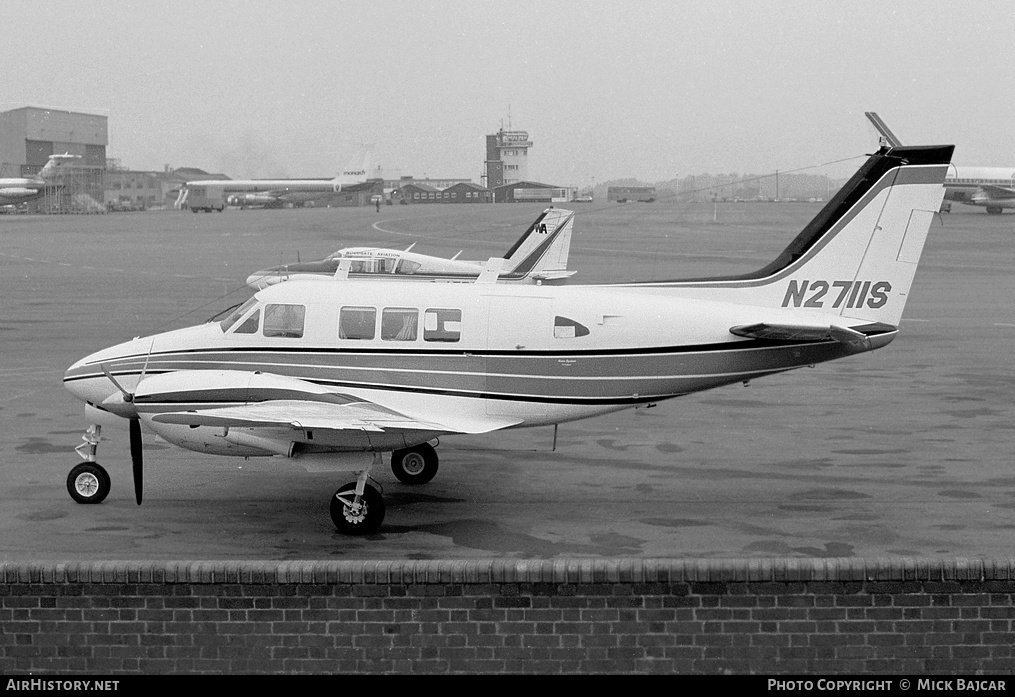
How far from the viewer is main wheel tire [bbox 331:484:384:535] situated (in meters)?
13.5

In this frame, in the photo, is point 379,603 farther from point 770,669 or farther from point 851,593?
point 851,593

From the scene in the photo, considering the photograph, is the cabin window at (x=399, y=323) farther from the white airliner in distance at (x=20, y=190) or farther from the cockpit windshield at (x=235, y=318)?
the white airliner in distance at (x=20, y=190)

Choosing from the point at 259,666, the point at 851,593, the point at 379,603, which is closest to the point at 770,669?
the point at 851,593

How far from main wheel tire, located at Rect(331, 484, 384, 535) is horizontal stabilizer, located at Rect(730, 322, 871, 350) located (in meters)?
5.21

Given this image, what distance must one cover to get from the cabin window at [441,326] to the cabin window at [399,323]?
0.15 m

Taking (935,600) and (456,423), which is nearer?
(935,600)

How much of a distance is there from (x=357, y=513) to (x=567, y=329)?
3.71 meters

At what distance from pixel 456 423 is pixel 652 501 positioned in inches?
116

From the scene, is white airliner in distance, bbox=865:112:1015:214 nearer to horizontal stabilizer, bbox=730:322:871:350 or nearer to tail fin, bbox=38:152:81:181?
horizontal stabilizer, bbox=730:322:871:350

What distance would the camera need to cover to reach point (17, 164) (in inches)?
7116

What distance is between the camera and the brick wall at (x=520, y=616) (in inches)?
423

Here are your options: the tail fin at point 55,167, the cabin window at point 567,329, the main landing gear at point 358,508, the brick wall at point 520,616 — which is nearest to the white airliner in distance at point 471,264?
the cabin window at point 567,329

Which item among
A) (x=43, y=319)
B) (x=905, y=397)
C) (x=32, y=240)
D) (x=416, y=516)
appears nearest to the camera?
(x=416, y=516)

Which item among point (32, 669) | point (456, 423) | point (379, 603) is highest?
point (456, 423)
